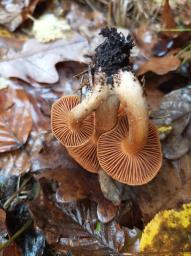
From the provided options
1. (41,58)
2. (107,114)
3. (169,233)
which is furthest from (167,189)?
(41,58)

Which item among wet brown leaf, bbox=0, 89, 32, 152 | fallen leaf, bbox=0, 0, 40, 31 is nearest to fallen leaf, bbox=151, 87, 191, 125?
wet brown leaf, bbox=0, 89, 32, 152

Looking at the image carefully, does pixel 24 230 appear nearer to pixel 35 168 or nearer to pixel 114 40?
pixel 35 168

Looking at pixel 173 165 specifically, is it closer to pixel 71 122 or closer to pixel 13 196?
pixel 71 122

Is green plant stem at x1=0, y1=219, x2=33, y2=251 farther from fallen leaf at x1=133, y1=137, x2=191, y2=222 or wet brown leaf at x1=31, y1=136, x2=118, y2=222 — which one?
fallen leaf at x1=133, y1=137, x2=191, y2=222

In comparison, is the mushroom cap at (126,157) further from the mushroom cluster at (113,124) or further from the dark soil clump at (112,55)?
the dark soil clump at (112,55)

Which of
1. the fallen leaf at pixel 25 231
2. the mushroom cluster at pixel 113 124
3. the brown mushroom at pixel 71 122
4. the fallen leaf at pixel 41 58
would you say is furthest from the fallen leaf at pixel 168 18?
the fallen leaf at pixel 25 231
